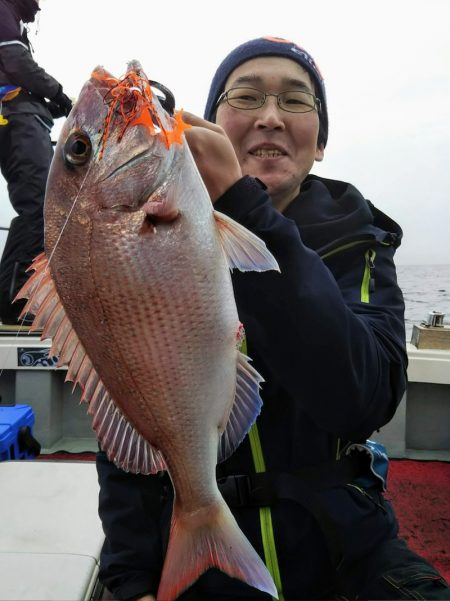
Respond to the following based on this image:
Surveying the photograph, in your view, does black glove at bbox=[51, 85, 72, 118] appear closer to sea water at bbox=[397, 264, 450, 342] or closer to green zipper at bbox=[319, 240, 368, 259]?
green zipper at bbox=[319, 240, 368, 259]

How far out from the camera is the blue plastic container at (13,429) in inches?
111

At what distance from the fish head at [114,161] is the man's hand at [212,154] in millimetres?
99

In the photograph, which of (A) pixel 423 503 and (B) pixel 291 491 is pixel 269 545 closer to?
(B) pixel 291 491

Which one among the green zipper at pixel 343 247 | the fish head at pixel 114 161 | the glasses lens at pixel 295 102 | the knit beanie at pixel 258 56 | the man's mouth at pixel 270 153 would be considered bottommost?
the green zipper at pixel 343 247

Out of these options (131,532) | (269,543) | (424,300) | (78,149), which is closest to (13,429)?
(131,532)

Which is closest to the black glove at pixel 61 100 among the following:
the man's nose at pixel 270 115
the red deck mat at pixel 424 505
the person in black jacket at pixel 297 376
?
the person in black jacket at pixel 297 376

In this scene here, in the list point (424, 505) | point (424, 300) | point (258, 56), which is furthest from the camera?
point (424, 300)

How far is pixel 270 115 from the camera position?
1.79 meters

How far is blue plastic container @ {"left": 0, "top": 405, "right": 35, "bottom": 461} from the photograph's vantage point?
2824mm

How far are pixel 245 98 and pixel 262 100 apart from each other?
2.8 inches

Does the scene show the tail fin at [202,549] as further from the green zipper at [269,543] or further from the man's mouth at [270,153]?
the man's mouth at [270,153]

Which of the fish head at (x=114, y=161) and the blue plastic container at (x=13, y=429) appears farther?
the blue plastic container at (x=13, y=429)

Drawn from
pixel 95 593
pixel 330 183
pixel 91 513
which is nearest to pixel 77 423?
pixel 91 513

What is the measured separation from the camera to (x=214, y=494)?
45.7 inches
